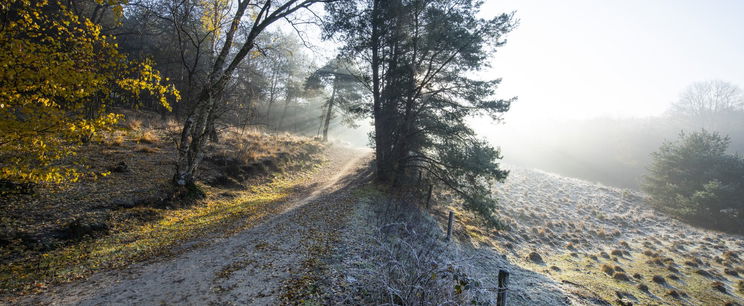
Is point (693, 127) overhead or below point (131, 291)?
overhead

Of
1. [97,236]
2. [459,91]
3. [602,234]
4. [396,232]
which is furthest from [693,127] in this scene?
[97,236]

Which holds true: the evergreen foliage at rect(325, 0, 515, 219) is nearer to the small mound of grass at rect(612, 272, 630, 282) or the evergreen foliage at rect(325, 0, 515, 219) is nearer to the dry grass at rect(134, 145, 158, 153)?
the small mound of grass at rect(612, 272, 630, 282)

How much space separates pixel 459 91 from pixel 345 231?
826 centimetres

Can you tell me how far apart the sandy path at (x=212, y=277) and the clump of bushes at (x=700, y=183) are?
30555 millimetres

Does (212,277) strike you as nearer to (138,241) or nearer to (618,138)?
(138,241)

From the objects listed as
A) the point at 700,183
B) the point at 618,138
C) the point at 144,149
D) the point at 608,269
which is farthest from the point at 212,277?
the point at 618,138

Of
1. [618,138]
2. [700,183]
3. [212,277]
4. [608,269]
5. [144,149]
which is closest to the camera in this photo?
[212,277]

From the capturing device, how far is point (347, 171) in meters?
18.5

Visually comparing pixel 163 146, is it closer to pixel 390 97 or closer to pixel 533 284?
pixel 390 97

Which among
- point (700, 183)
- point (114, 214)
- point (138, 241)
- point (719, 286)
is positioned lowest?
point (719, 286)

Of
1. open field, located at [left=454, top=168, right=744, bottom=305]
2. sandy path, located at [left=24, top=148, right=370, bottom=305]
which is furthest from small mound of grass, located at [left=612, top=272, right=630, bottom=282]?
sandy path, located at [left=24, top=148, right=370, bottom=305]

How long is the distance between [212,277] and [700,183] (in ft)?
116

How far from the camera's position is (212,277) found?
16.0ft

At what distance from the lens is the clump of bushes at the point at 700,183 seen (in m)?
20.8
